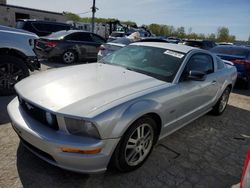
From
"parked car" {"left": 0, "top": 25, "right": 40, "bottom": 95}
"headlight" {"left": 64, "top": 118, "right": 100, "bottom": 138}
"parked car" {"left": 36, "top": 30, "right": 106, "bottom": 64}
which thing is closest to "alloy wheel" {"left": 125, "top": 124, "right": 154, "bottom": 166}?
"headlight" {"left": 64, "top": 118, "right": 100, "bottom": 138}

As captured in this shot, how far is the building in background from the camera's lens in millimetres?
29064

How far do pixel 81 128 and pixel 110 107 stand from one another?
13.7 inches

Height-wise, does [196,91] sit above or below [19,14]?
below

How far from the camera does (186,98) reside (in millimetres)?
3473

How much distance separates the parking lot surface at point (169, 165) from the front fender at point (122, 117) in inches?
25.7

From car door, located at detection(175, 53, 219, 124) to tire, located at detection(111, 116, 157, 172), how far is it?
0.63 m

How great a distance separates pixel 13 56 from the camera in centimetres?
510

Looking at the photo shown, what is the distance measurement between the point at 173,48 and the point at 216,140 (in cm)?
171

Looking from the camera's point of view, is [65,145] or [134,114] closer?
[65,145]

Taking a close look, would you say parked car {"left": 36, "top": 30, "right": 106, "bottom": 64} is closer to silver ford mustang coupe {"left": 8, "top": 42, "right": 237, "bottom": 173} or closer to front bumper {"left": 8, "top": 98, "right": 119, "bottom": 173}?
silver ford mustang coupe {"left": 8, "top": 42, "right": 237, "bottom": 173}

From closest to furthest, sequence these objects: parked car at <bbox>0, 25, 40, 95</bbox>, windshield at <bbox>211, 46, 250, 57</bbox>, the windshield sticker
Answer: the windshield sticker
parked car at <bbox>0, 25, 40, 95</bbox>
windshield at <bbox>211, 46, 250, 57</bbox>

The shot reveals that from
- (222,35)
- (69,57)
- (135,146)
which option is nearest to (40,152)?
(135,146)

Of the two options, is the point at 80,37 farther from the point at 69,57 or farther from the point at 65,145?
the point at 65,145

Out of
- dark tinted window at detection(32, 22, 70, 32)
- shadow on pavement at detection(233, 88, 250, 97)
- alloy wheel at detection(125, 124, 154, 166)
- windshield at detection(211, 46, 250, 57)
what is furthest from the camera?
dark tinted window at detection(32, 22, 70, 32)
